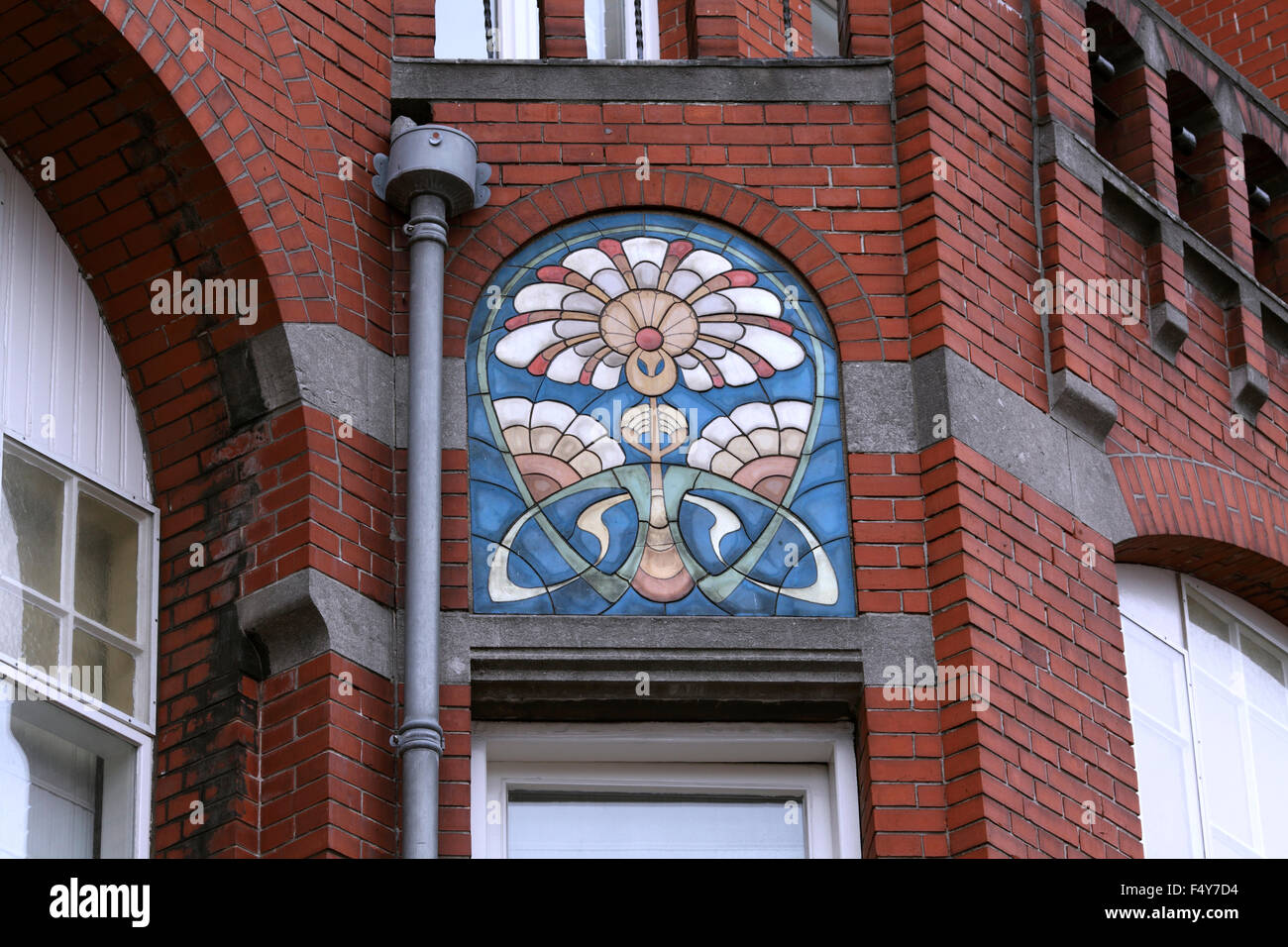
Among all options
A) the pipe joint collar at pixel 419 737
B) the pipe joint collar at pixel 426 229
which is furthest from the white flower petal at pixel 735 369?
the pipe joint collar at pixel 419 737

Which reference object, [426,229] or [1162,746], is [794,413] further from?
[1162,746]

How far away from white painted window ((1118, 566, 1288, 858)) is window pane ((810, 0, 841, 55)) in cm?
334

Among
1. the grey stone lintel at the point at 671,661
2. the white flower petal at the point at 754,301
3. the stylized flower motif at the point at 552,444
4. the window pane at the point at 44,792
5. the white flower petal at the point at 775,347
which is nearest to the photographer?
the window pane at the point at 44,792

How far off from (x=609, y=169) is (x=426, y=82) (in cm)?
81

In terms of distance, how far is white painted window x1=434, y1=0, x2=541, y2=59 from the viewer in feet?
37.5

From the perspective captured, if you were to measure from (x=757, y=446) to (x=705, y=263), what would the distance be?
2.67 ft

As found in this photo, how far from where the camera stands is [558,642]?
959cm

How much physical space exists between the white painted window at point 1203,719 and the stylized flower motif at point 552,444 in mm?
2397

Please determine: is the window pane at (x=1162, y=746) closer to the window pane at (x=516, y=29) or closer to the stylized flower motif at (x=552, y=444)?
the stylized flower motif at (x=552, y=444)

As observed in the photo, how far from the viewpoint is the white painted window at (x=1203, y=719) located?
10.7 metres

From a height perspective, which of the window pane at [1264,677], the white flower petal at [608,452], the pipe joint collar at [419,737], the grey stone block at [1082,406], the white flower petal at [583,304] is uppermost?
the white flower petal at [583,304]

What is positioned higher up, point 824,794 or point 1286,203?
point 1286,203

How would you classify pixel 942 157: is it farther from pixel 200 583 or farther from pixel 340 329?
pixel 200 583
